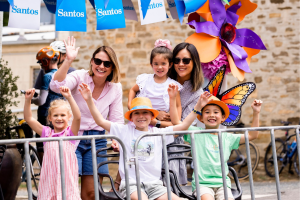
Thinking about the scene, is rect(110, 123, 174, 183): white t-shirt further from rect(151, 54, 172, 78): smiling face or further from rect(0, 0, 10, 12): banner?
rect(0, 0, 10, 12): banner

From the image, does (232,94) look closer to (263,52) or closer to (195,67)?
(195,67)

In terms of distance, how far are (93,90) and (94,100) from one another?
0.35ft

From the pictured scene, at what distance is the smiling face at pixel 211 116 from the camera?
3.46 meters

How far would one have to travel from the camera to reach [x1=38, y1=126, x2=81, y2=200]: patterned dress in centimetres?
311

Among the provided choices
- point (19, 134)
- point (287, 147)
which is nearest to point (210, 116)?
point (19, 134)

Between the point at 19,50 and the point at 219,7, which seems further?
the point at 19,50

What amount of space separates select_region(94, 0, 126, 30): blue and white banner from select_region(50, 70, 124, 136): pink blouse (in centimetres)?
49

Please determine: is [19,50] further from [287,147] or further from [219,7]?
[219,7]

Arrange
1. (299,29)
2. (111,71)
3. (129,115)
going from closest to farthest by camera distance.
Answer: (129,115) → (111,71) → (299,29)

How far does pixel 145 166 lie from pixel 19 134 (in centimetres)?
243

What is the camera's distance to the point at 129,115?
3.33 metres

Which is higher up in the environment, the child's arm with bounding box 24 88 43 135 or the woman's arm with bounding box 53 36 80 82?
the woman's arm with bounding box 53 36 80 82

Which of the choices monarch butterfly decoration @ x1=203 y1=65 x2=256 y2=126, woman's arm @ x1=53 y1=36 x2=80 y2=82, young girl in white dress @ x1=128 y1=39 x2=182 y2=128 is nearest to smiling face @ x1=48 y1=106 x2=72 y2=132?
woman's arm @ x1=53 y1=36 x2=80 y2=82

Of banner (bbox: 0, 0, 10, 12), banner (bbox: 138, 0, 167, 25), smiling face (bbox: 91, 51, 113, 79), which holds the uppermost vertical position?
banner (bbox: 0, 0, 10, 12)
